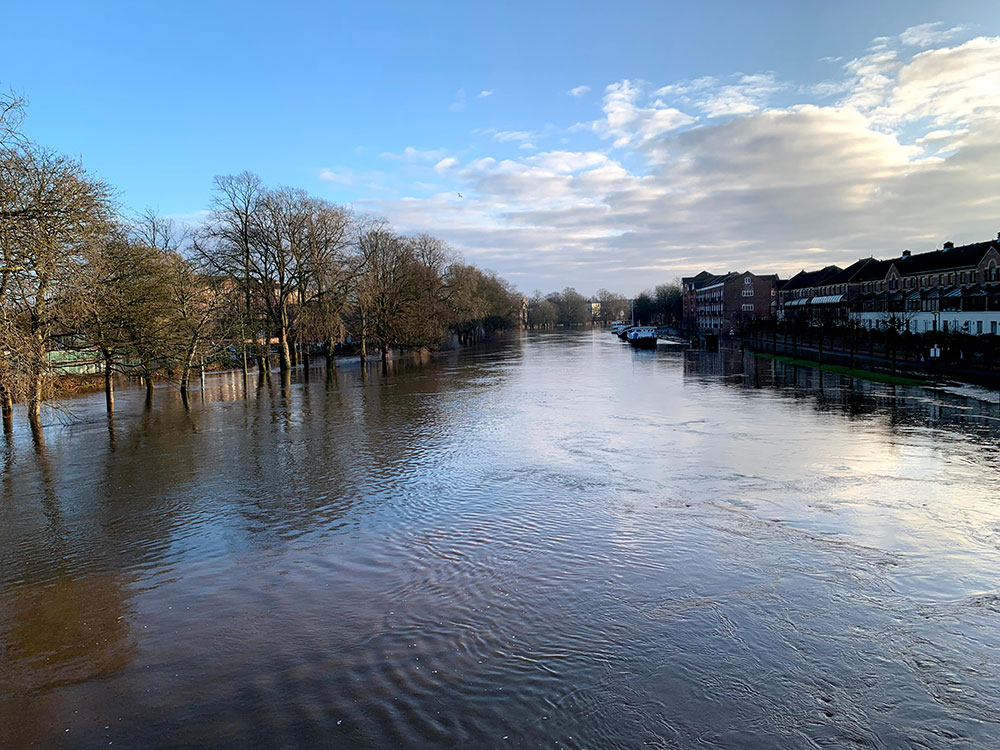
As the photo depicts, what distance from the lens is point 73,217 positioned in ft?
53.1

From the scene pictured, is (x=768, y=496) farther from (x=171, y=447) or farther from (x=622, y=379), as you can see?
(x=622, y=379)

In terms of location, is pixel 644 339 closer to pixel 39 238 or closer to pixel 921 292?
pixel 921 292

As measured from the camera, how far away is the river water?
512 cm

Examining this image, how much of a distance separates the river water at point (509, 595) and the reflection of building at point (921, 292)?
116 ft

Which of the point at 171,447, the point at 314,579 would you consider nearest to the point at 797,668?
the point at 314,579

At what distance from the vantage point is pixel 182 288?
88.6 ft

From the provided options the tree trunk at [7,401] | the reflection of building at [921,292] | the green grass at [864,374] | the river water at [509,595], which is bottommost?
the river water at [509,595]

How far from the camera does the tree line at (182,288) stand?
15.6 metres

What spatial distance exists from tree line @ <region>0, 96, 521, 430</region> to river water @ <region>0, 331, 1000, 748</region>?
4186 millimetres

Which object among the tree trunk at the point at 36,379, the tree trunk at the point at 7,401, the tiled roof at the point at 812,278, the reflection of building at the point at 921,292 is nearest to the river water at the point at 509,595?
the tree trunk at the point at 7,401

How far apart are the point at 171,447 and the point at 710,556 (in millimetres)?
15366

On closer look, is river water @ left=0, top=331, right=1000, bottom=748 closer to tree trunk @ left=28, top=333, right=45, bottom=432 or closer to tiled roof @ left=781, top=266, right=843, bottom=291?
tree trunk @ left=28, top=333, right=45, bottom=432

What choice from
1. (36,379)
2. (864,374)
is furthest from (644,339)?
(36,379)

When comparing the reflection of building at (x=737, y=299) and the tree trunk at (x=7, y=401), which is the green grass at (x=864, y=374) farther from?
the reflection of building at (x=737, y=299)
